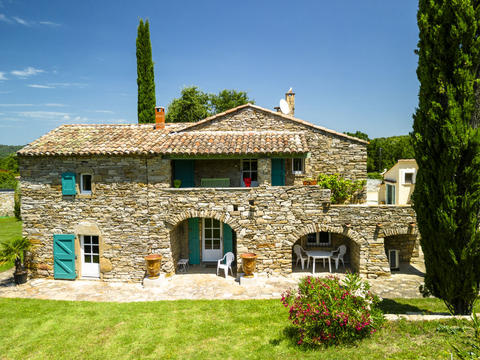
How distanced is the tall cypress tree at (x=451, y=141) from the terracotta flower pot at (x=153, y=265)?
9501 millimetres

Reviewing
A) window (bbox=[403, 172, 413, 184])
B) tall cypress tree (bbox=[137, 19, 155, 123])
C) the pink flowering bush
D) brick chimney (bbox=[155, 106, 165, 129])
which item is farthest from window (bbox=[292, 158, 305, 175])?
tall cypress tree (bbox=[137, 19, 155, 123])

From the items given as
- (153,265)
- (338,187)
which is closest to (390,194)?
(338,187)

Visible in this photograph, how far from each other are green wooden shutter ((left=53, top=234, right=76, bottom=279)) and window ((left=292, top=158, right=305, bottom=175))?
1023cm

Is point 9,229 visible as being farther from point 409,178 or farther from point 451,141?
point 451,141

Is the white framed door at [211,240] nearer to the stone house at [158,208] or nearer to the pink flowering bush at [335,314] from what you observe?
the stone house at [158,208]

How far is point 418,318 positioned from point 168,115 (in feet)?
102

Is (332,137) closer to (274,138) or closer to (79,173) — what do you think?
(274,138)

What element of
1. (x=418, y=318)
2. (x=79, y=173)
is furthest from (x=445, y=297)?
(x=79, y=173)

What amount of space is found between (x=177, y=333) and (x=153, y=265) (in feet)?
13.1

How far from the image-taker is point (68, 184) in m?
12.1

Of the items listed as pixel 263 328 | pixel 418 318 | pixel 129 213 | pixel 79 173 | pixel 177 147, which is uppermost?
pixel 177 147

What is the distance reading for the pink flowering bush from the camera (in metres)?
6.44

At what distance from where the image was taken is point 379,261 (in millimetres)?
11891

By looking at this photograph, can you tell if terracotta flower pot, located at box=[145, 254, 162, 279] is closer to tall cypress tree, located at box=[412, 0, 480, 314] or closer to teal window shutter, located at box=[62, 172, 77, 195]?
teal window shutter, located at box=[62, 172, 77, 195]
